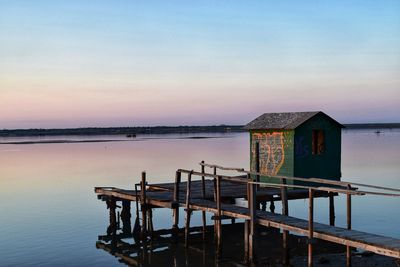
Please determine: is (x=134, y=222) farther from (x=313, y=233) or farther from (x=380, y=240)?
(x=380, y=240)

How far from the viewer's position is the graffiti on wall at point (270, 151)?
22.6 metres

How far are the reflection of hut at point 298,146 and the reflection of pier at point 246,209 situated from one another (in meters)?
1.10

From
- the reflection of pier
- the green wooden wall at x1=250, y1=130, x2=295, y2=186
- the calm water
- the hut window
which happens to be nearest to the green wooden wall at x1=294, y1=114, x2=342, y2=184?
the hut window

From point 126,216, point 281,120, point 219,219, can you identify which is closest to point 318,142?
point 281,120

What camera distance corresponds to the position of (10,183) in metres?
39.1

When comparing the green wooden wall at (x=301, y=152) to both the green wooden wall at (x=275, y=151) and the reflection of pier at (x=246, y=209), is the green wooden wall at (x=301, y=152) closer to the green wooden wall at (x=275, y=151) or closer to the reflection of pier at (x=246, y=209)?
the green wooden wall at (x=275, y=151)

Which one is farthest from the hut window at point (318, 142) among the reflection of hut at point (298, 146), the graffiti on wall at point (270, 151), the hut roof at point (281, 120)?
the graffiti on wall at point (270, 151)

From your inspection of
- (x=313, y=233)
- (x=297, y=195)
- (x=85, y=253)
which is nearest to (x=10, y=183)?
(x=85, y=253)

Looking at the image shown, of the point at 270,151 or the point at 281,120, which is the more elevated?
the point at 281,120

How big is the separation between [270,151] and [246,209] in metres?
6.02

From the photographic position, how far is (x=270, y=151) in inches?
906

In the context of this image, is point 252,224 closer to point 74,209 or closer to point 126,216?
point 126,216

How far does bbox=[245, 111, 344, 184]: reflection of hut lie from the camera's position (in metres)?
22.0

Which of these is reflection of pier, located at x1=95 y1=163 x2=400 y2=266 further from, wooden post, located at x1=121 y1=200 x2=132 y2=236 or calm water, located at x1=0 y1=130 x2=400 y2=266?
calm water, located at x1=0 y1=130 x2=400 y2=266
